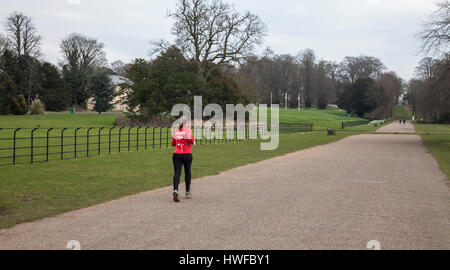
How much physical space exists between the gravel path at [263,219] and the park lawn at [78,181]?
0.69 metres

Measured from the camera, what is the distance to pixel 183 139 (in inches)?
360

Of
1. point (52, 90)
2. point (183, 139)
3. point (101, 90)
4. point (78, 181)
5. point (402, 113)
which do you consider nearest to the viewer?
point (183, 139)

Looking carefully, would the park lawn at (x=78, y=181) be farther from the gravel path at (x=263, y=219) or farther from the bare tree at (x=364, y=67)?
the bare tree at (x=364, y=67)

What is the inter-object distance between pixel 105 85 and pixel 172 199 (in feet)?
208

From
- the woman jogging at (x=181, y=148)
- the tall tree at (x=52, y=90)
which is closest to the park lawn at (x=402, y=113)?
the tall tree at (x=52, y=90)

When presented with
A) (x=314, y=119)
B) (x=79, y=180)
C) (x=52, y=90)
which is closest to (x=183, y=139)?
(x=79, y=180)

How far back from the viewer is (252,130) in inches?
1711

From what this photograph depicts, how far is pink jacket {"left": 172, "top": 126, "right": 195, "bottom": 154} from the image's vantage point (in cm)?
909

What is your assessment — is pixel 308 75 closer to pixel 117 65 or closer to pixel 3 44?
pixel 117 65

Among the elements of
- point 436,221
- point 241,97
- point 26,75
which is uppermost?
point 26,75

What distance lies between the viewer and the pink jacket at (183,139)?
909 cm

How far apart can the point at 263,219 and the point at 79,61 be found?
275 feet

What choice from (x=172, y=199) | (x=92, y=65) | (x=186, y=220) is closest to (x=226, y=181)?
(x=172, y=199)
